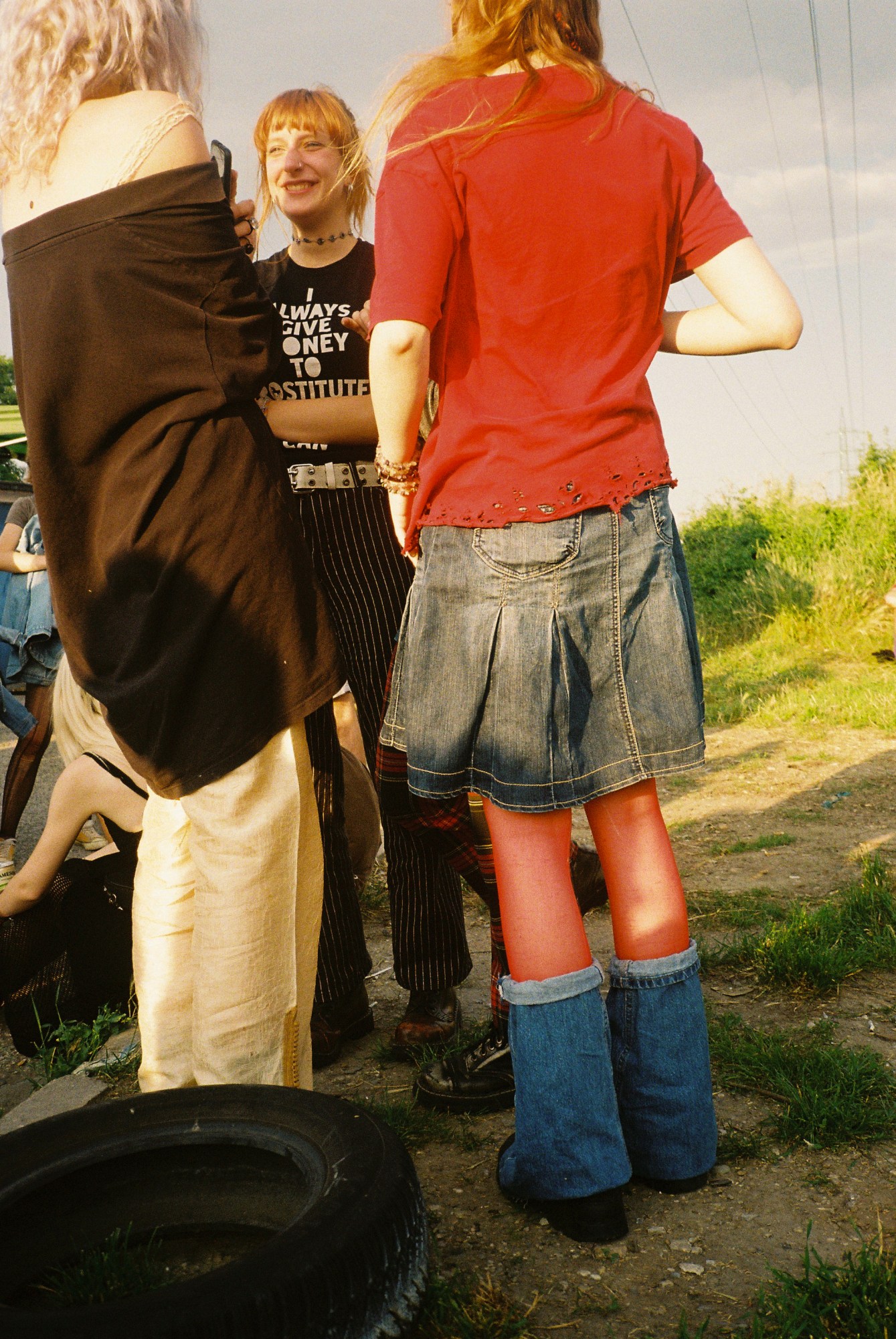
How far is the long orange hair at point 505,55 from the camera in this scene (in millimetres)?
1774

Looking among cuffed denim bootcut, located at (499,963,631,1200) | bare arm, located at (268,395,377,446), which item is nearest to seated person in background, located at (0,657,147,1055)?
bare arm, located at (268,395,377,446)

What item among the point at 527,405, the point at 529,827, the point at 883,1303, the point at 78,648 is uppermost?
the point at 527,405

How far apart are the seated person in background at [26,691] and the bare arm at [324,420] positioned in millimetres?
3062

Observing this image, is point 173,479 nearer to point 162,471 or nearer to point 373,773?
point 162,471

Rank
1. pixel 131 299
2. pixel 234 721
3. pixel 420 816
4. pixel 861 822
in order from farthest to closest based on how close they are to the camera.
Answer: pixel 861 822 < pixel 420 816 < pixel 234 721 < pixel 131 299

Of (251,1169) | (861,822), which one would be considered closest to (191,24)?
(251,1169)

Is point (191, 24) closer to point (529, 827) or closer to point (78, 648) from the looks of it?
point (78, 648)

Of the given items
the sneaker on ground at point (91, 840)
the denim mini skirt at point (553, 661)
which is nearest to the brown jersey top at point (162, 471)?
the denim mini skirt at point (553, 661)

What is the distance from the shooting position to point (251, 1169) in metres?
1.67

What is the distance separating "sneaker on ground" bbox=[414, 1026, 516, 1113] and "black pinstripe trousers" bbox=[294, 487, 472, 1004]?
311 millimetres

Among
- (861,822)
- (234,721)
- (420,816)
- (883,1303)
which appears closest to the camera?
(883,1303)

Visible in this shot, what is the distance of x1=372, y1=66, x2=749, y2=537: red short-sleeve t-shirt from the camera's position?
1768 millimetres

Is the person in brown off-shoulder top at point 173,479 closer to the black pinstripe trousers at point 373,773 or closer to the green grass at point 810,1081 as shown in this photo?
the black pinstripe trousers at point 373,773

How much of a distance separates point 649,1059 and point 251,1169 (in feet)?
2.39
